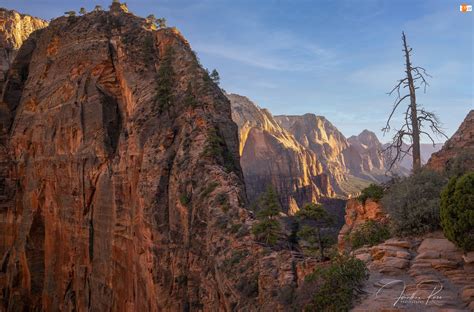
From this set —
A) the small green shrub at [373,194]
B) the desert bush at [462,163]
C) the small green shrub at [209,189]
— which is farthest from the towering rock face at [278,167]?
the desert bush at [462,163]

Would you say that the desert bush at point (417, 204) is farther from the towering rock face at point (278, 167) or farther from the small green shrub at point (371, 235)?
the towering rock face at point (278, 167)

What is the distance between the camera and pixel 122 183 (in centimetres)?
3069

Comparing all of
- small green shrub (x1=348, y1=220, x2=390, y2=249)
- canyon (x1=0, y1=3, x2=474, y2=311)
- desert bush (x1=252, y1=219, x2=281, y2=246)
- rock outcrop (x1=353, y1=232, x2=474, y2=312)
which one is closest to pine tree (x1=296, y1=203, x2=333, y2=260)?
canyon (x1=0, y1=3, x2=474, y2=311)

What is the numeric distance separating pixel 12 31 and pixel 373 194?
88145 millimetres

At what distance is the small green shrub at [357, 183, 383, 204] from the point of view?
61.4 feet

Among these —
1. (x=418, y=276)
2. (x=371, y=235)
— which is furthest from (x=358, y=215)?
(x=418, y=276)

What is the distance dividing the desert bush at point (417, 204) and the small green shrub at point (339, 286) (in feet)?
11.9

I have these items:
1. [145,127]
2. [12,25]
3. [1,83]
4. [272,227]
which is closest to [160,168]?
[145,127]

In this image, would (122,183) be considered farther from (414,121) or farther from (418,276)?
(418,276)

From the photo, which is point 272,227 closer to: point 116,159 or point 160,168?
point 160,168

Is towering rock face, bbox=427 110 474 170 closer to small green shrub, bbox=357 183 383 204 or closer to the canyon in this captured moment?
the canyon

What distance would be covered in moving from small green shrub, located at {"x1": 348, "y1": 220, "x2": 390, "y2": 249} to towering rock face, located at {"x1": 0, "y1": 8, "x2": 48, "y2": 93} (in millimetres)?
64260

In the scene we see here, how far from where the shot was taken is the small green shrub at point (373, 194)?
18703 millimetres

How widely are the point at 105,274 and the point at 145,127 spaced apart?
14351 mm
